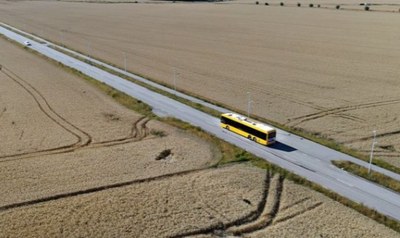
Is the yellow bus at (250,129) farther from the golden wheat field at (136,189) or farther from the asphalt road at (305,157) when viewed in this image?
the golden wheat field at (136,189)

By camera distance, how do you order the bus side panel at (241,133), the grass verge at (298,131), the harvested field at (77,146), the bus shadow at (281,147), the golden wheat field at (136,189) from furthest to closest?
1. the bus side panel at (241,133)
2. the bus shadow at (281,147)
3. the grass verge at (298,131)
4. the harvested field at (77,146)
5. the golden wheat field at (136,189)

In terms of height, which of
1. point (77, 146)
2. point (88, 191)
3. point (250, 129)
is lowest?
point (88, 191)

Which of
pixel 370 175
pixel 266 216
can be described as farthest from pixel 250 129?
pixel 266 216

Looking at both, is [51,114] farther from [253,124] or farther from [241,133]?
[253,124]

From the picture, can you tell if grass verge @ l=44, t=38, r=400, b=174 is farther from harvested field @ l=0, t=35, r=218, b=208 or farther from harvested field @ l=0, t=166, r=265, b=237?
harvested field @ l=0, t=166, r=265, b=237

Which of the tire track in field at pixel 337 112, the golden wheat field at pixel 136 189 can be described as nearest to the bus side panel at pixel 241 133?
the golden wheat field at pixel 136 189

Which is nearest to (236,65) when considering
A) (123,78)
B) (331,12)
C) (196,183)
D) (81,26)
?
(123,78)
